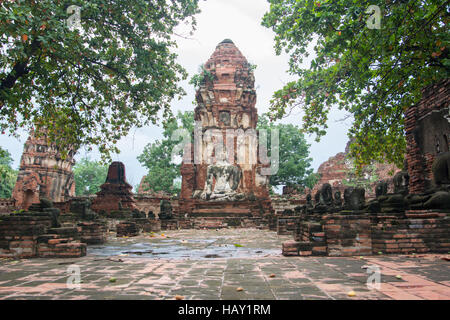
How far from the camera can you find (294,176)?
30.9m

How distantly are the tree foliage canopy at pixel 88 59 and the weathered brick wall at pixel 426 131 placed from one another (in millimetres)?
8021

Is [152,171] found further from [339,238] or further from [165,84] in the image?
[339,238]

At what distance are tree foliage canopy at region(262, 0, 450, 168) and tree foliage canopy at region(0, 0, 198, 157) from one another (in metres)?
3.76

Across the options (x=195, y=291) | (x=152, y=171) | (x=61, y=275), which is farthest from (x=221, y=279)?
(x=152, y=171)

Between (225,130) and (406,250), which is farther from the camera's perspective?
(225,130)

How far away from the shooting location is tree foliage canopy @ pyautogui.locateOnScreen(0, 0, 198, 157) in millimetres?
6484

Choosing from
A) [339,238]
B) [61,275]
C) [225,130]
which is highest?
[225,130]

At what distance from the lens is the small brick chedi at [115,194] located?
58.2ft

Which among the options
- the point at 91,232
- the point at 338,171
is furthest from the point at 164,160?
the point at 91,232

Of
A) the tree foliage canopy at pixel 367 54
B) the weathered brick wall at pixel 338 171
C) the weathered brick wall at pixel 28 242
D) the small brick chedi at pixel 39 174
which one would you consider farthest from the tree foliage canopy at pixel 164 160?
the weathered brick wall at pixel 28 242

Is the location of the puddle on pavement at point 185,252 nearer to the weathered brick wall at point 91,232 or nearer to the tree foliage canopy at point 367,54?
the weathered brick wall at point 91,232

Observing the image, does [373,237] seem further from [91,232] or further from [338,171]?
[338,171]

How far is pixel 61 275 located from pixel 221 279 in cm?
198
